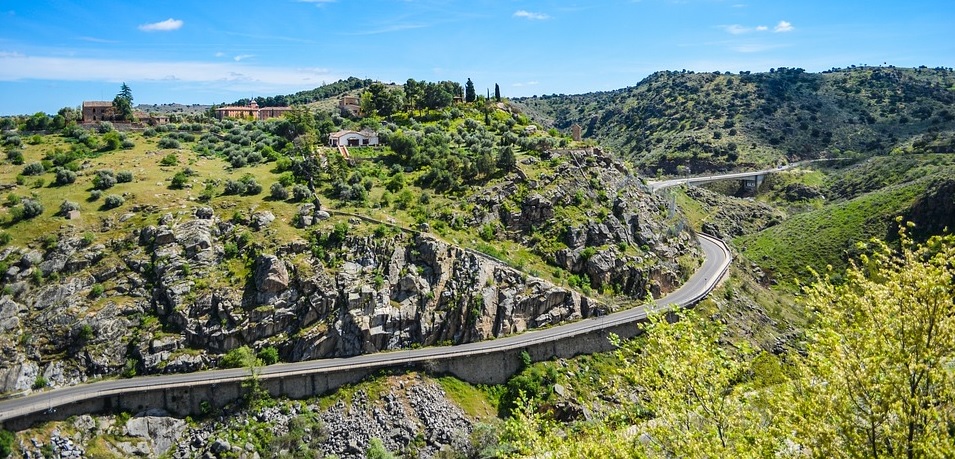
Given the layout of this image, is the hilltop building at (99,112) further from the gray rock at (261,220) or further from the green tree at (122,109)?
the gray rock at (261,220)

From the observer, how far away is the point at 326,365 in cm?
4694

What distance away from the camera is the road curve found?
135ft

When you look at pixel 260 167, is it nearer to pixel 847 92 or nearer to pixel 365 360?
pixel 365 360

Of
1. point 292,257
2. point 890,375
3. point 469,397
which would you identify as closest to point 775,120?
point 469,397

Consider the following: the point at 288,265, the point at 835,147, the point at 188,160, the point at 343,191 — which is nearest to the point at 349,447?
the point at 288,265

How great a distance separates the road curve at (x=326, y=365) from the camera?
41.3 m

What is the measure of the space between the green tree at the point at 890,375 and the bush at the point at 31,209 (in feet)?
213

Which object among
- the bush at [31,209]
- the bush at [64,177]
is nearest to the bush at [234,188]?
the bush at [64,177]

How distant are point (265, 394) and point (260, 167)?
115 ft

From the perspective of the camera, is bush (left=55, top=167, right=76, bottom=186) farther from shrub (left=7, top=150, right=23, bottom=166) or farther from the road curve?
the road curve

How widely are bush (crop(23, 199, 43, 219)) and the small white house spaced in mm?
34515

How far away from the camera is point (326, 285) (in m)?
51.1

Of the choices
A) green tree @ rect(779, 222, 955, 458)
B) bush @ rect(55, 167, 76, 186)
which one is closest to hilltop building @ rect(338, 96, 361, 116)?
bush @ rect(55, 167, 76, 186)

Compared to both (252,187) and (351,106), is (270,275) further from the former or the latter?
(351,106)
